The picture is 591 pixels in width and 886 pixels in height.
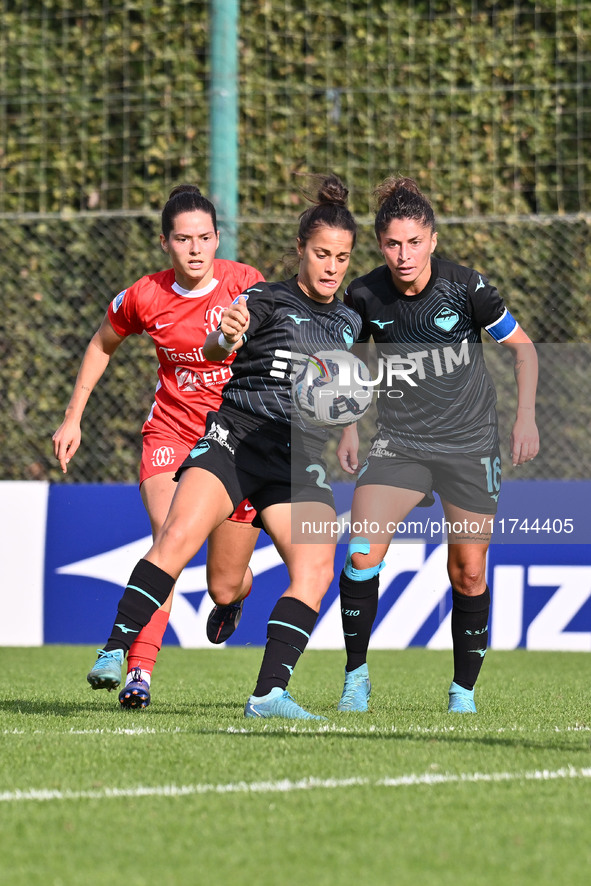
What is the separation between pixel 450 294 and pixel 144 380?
556cm

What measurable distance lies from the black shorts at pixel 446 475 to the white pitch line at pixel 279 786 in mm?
1721

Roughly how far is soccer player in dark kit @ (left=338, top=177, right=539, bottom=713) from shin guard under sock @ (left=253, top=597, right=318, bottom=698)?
0.42 metres

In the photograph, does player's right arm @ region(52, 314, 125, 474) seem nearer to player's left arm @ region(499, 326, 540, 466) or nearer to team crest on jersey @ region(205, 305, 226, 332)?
team crest on jersey @ region(205, 305, 226, 332)

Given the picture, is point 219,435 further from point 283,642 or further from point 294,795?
point 294,795

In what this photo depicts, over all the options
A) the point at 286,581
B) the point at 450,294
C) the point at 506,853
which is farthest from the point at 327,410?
Answer: the point at 286,581

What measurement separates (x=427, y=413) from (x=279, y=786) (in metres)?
2.16

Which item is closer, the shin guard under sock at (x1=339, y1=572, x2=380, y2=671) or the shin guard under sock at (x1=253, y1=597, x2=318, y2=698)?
the shin guard under sock at (x1=253, y1=597, x2=318, y2=698)

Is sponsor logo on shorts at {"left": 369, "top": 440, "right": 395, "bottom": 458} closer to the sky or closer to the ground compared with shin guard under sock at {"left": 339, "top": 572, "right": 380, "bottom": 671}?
closer to the sky

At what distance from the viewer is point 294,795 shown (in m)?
3.29

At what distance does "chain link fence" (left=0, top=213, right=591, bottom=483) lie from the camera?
9.97 m

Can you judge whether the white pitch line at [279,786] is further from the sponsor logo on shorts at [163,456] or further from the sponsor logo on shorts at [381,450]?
the sponsor logo on shorts at [163,456]

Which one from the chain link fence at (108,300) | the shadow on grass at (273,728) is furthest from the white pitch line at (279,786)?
the chain link fence at (108,300)

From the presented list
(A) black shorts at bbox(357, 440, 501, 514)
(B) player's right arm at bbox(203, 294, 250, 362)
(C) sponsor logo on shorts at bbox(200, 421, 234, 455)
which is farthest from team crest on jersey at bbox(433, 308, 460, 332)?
(C) sponsor logo on shorts at bbox(200, 421, 234, 455)

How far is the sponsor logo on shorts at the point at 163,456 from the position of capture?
18.7 feet
